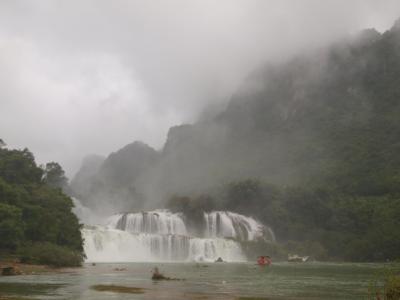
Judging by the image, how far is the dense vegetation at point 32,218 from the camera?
45.8 m

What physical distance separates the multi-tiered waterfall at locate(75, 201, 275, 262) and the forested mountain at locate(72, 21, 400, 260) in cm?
1186

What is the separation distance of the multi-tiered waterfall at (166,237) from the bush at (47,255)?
71.4ft

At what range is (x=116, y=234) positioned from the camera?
252 ft

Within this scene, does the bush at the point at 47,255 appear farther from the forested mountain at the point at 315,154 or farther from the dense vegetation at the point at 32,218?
the forested mountain at the point at 315,154

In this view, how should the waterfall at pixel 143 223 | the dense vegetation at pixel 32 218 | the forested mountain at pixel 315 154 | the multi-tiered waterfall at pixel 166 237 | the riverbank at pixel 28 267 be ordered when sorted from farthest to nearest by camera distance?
the forested mountain at pixel 315 154
the waterfall at pixel 143 223
the multi-tiered waterfall at pixel 166 237
the dense vegetation at pixel 32 218
the riverbank at pixel 28 267

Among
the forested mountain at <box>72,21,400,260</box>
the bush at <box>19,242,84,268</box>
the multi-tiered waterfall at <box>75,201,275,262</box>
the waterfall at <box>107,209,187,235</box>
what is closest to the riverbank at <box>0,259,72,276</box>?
the bush at <box>19,242,84,268</box>

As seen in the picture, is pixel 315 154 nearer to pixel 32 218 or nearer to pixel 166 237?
pixel 166 237

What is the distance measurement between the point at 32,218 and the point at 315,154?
102888 millimetres

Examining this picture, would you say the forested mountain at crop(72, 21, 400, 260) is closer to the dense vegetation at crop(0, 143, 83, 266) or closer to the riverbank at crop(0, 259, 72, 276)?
the dense vegetation at crop(0, 143, 83, 266)

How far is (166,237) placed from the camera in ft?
265

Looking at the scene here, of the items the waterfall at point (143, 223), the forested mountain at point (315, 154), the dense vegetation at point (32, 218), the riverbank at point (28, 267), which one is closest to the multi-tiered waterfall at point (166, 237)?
the waterfall at point (143, 223)

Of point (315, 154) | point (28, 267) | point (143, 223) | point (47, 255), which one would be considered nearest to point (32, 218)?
point (47, 255)

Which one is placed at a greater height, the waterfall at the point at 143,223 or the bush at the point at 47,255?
the waterfall at the point at 143,223

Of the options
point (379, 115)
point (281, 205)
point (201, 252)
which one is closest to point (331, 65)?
point (379, 115)
